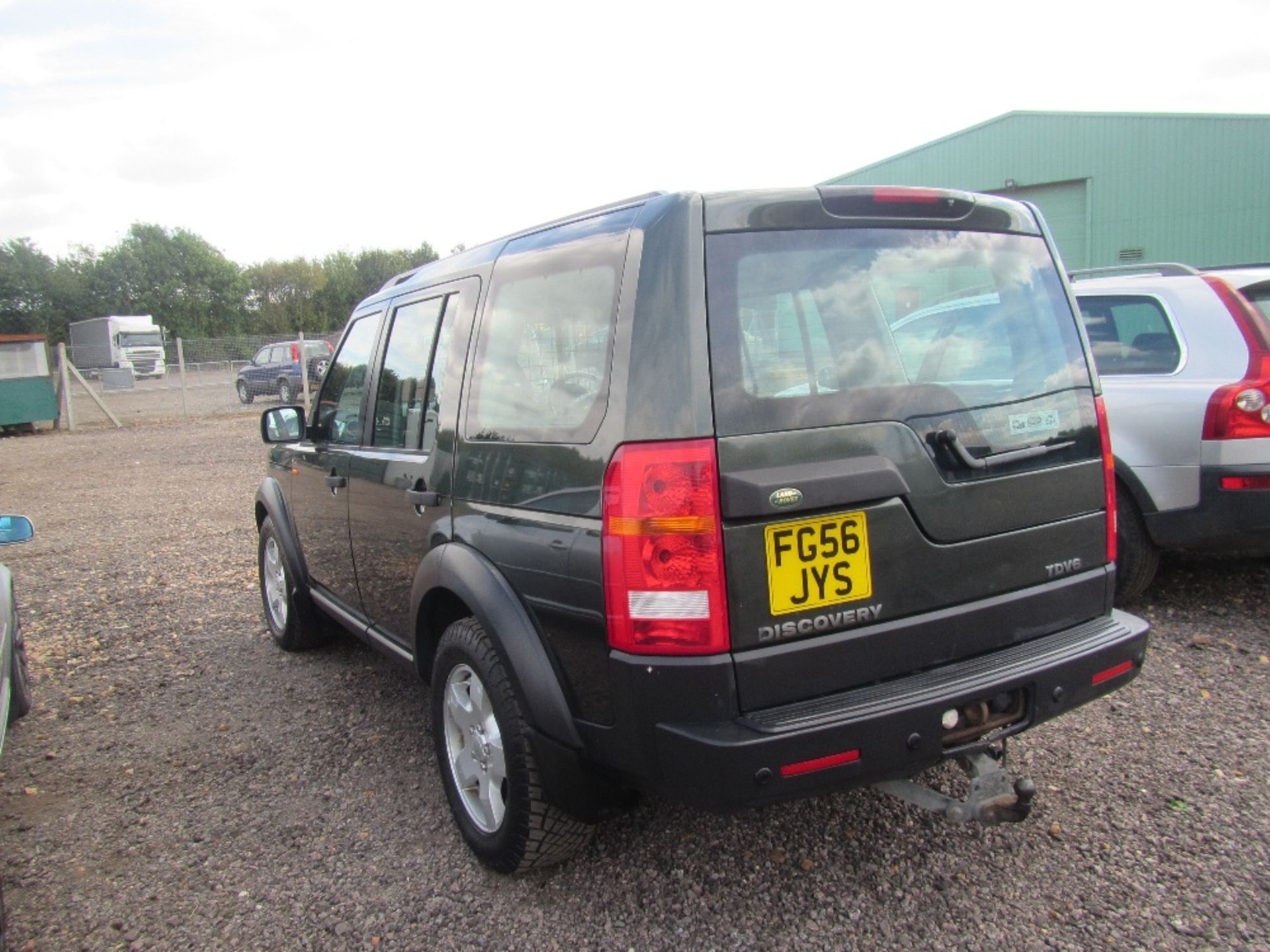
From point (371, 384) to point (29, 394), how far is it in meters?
18.2

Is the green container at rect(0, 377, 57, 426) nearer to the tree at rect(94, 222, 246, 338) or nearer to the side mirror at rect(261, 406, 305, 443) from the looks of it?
the side mirror at rect(261, 406, 305, 443)

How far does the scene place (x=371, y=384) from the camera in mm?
3686

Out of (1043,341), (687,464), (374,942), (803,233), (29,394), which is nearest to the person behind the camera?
(687,464)

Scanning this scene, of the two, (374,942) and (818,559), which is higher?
(818,559)

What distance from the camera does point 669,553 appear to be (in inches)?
80.4

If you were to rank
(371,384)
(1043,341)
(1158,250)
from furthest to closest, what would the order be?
1. (1158,250)
2. (371,384)
3. (1043,341)

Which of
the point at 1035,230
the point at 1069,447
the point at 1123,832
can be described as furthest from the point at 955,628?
the point at 1035,230

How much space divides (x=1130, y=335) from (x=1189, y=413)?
0.61 m

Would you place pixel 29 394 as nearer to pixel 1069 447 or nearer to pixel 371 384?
pixel 371 384

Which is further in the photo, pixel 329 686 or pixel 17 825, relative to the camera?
pixel 329 686

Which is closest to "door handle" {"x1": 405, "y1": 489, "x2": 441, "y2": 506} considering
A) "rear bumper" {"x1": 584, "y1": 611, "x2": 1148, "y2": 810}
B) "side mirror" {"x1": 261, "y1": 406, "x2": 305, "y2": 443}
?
"rear bumper" {"x1": 584, "y1": 611, "x2": 1148, "y2": 810}

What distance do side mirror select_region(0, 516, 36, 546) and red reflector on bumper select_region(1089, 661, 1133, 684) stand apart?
3491mm

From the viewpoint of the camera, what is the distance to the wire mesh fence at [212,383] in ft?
71.3

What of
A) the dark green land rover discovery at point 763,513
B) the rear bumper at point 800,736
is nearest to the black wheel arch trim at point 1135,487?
the dark green land rover discovery at point 763,513
